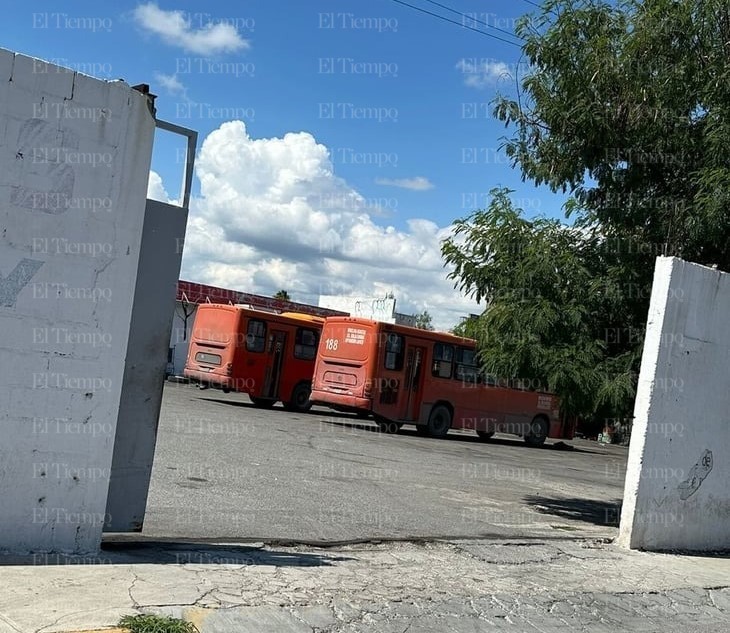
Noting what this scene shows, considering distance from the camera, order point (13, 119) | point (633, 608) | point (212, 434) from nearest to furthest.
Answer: point (13, 119)
point (633, 608)
point (212, 434)

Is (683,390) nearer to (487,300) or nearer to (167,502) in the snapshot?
(487,300)

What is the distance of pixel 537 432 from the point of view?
90.2 ft

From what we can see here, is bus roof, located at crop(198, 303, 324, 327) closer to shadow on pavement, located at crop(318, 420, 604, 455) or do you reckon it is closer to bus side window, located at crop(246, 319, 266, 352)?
bus side window, located at crop(246, 319, 266, 352)

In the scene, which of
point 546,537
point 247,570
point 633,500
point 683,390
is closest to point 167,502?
point 247,570

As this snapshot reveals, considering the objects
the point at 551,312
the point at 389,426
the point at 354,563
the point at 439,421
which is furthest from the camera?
the point at 439,421

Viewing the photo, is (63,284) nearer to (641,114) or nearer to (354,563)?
(354,563)

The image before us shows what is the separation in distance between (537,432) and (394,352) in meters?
6.94

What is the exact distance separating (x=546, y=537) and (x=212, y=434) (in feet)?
26.3

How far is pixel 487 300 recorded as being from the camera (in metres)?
11.6

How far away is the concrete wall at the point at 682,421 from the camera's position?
9.01 meters

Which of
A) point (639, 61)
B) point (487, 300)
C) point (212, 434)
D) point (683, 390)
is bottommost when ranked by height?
point (212, 434)

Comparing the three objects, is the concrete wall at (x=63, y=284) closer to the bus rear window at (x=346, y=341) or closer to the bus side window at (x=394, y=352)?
the bus rear window at (x=346, y=341)

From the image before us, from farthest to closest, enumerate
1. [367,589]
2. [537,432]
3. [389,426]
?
[537,432] < [389,426] < [367,589]

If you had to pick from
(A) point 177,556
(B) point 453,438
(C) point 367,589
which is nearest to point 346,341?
(B) point 453,438
